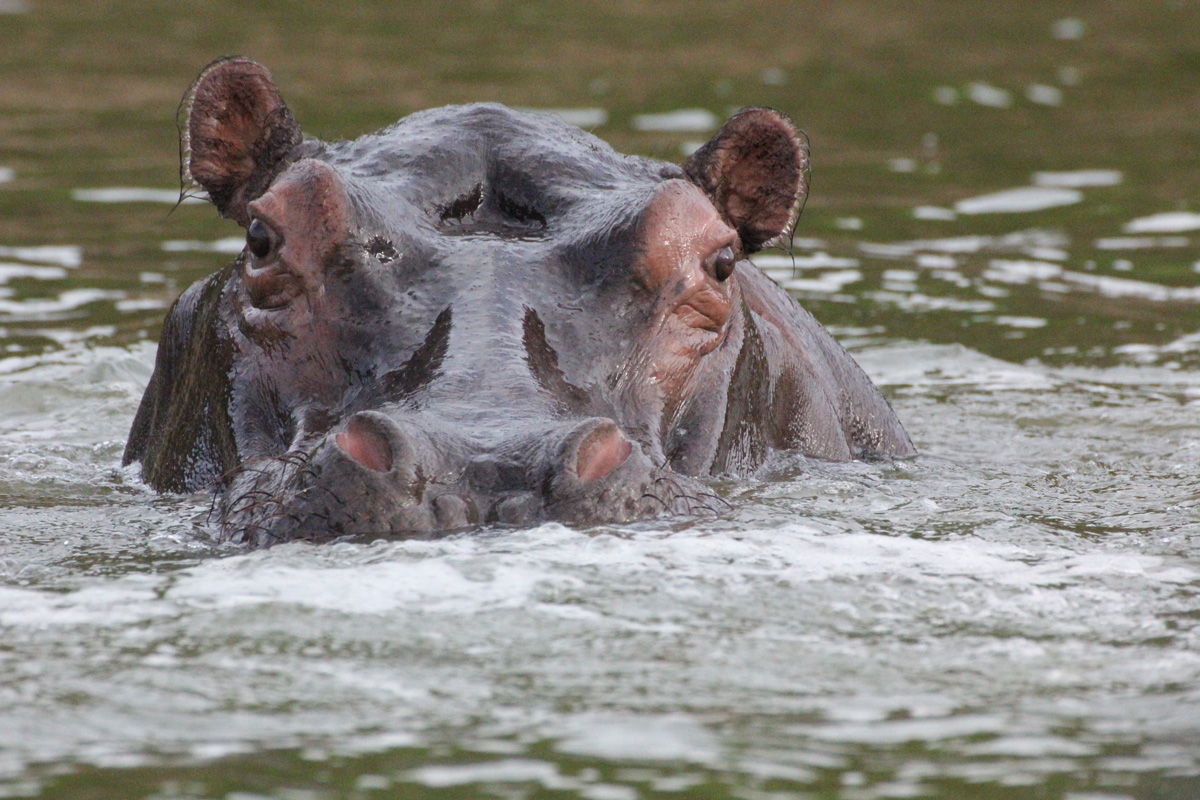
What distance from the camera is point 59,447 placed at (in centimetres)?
769

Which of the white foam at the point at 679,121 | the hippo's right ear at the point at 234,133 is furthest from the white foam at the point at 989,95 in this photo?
the hippo's right ear at the point at 234,133

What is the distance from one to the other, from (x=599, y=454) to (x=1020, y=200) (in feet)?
32.1

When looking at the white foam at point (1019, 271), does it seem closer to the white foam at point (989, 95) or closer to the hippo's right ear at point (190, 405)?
the white foam at point (989, 95)

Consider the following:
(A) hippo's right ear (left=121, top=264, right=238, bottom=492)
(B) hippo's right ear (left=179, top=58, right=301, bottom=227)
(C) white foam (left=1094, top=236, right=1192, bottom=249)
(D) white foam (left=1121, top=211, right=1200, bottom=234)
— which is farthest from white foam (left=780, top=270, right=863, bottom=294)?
(B) hippo's right ear (left=179, top=58, right=301, bottom=227)

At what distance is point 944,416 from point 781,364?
246 centimetres

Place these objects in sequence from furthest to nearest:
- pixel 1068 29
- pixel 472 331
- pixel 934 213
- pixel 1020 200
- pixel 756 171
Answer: pixel 1068 29, pixel 1020 200, pixel 934 213, pixel 756 171, pixel 472 331

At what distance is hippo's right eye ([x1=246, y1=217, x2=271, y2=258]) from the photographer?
213 inches

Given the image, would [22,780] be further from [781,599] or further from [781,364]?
[781,364]

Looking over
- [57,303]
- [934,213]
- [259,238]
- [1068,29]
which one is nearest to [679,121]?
[934,213]

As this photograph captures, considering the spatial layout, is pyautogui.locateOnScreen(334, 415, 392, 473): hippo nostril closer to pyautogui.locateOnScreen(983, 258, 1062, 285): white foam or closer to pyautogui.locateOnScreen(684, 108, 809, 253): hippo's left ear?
pyautogui.locateOnScreen(684, 108, 809, 253): hippo's left ear

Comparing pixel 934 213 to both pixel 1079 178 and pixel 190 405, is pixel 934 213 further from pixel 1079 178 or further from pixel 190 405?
pixel 190 405

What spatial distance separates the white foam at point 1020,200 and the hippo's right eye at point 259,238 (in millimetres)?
8657

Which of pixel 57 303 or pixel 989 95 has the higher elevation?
pixel 989 95

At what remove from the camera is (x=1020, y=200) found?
13641mm
